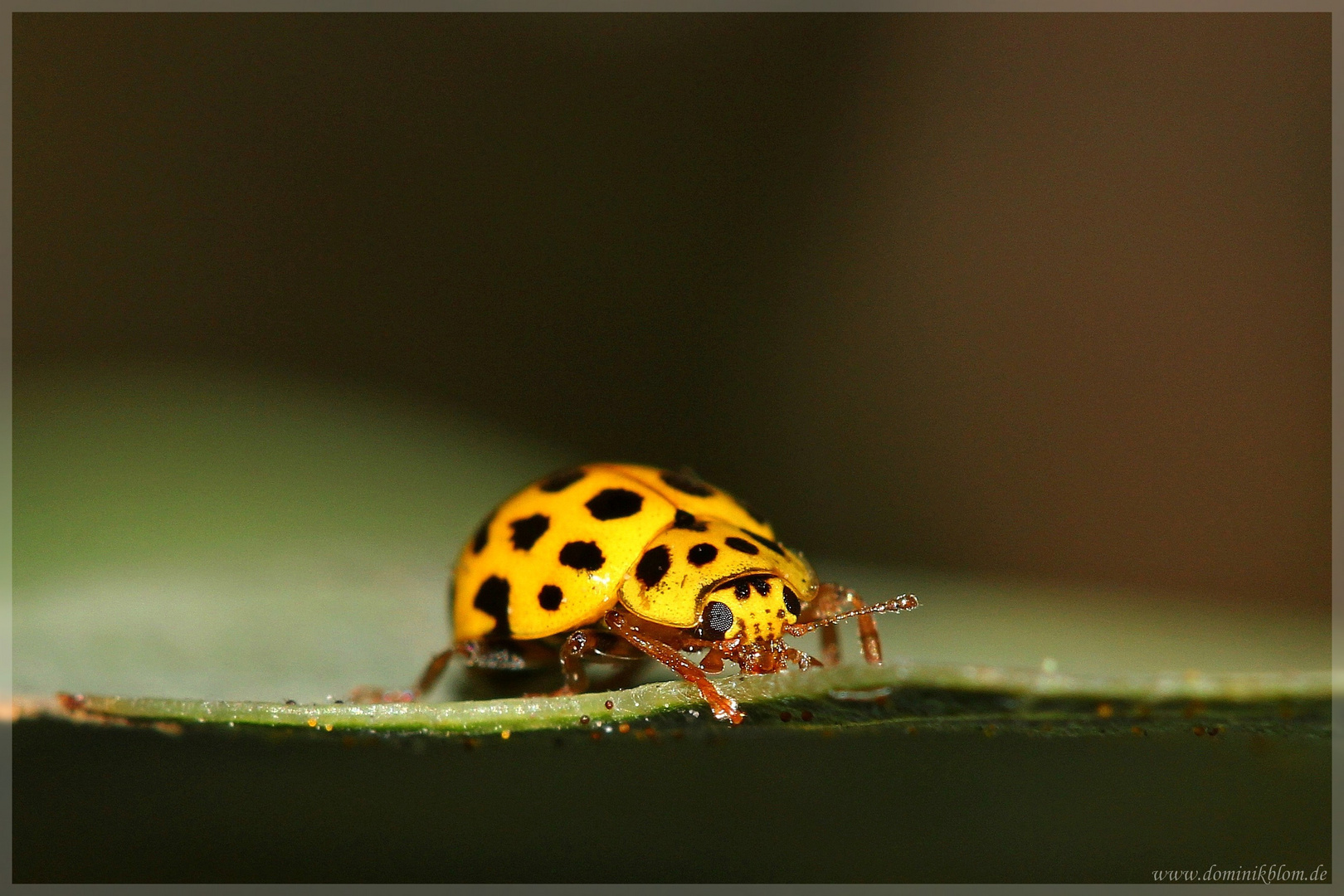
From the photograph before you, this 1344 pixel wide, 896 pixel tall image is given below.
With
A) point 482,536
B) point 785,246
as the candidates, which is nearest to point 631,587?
point 482,536

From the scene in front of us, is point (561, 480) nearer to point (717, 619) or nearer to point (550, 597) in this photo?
point (550, 597)

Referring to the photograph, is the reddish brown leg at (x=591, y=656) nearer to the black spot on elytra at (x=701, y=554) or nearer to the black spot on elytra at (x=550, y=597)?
the black spot on elytra at (x=550, y=597)

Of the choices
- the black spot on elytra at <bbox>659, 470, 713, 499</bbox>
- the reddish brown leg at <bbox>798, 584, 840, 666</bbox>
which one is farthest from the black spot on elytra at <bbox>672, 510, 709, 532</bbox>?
the reddish brown leg at <bbox>798, 584, 840, 666</bbox>

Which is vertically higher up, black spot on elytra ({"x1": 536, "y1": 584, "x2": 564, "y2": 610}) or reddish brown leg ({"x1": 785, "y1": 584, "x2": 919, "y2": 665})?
black spot on elytra ({"x1": 536, "y1": 584, "x2": 564, "y2": 610})

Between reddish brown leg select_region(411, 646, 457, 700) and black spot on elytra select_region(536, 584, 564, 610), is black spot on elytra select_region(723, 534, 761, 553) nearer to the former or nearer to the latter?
black spot on elytra select_region(536, 584, 564, 610)

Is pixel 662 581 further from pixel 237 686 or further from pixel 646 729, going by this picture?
pixel 237 686

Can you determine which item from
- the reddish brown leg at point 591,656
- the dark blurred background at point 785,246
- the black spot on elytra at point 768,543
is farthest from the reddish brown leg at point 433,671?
the dark blurred background at point 785,246
